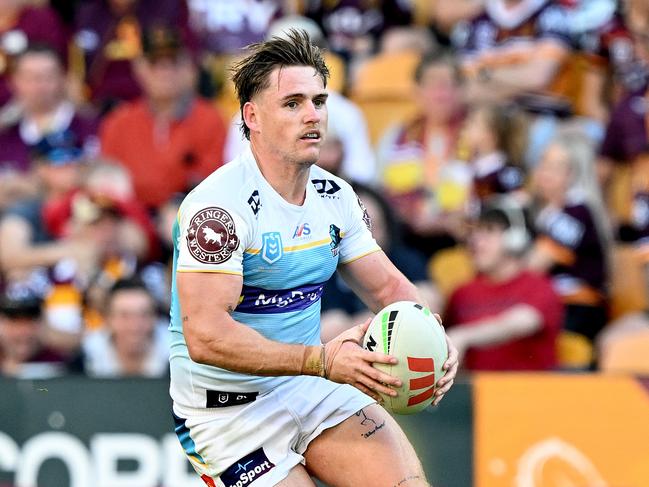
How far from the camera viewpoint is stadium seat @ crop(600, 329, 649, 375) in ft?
27.8

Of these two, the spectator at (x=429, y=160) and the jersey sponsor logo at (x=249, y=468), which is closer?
the jersey sponsor logo at (x=249, y=468)

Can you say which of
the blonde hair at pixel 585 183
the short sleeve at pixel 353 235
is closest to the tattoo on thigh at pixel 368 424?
the short sleeve at pixel 353 235

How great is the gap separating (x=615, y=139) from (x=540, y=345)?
2070 millimetres

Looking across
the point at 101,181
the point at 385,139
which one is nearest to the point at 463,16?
the point at 385,139

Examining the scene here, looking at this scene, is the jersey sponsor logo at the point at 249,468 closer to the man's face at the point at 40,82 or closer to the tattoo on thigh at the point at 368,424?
the tattoo on thigh at the point at 368,424

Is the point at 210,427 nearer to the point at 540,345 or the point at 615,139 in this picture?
the point at 540,345

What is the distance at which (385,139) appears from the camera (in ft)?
35.0

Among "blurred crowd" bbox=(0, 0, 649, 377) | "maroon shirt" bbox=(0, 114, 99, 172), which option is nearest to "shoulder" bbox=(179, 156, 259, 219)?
"blurred crowd" bbox=(0, 0, 649, 377)

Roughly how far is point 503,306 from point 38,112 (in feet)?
14.9

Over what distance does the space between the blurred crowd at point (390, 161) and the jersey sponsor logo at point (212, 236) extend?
3.89 metres

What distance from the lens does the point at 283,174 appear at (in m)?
5.36

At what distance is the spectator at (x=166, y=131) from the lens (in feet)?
34.9

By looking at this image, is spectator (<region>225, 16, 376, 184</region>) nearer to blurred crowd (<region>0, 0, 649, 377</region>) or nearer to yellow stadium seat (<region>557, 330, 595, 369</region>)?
blurred crowd (<region>0, 0, 649, 377</region>)

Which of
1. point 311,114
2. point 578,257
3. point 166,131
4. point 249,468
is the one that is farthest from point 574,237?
point 249,468
